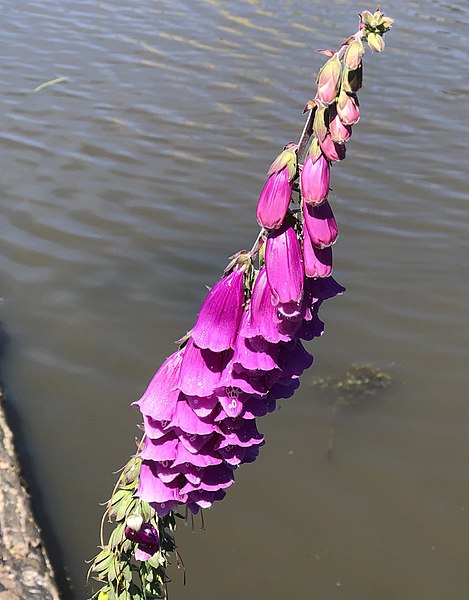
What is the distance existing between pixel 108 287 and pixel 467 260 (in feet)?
9.06

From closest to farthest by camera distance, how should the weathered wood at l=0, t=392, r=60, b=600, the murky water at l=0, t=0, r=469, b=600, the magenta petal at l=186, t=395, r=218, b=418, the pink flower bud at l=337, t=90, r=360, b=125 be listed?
the pink flower bud at l=337, t=90, r=360, b=125 → the magenta petal at l=186, t=395, r=218, b=418 → the weathered wood at l=0, t=392, r=60, b=600 → the murky water at l=0, t=0, r=469, b=600

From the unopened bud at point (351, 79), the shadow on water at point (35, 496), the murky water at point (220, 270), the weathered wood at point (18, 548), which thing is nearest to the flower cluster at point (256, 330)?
the unopened bud at point (351, 79)

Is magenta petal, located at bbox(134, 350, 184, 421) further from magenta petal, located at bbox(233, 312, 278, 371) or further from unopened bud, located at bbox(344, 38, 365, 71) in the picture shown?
unopened bud, located at bbox(344, 38, 365, 71)

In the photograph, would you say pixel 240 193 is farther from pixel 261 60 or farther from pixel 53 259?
pixel 261 60

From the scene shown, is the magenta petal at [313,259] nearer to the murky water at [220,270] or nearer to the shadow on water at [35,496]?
the shadow on water at [35,496]

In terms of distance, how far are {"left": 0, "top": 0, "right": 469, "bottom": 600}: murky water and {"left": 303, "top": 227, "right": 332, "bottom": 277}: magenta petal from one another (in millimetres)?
2775

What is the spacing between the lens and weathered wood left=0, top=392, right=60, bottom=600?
121 inches

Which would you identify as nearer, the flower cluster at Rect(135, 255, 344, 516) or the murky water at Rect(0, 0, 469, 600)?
the flower cluster at Rect(135, 255, 344, 516)

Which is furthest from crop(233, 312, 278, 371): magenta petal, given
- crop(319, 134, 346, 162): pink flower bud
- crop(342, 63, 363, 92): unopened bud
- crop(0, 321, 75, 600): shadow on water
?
crop(0, 321, 75, 600): shadow on water

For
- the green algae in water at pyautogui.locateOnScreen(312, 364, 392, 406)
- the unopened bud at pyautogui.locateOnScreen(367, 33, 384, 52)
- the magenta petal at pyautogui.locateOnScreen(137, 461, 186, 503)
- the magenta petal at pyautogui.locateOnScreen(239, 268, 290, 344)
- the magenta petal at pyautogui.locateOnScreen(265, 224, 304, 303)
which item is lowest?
the green algae in water at pyautogui.locateOnScreen(312, 364, 392, 406)

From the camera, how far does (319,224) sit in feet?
4.29

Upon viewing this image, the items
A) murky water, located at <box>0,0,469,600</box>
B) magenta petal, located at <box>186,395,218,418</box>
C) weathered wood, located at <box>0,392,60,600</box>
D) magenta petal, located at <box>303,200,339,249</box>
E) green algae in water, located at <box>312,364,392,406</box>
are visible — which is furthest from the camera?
green algae in water, located at <box>312,364,392,406</box>

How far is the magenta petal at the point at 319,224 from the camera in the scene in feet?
4.29

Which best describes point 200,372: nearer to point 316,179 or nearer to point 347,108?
point 316,179
